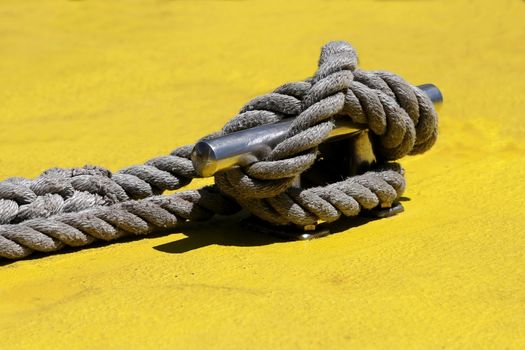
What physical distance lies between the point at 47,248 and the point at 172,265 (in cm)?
42

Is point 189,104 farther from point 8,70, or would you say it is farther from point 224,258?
point 224,258

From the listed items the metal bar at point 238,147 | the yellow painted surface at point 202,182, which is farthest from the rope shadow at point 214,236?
the metal bar at point 238,147

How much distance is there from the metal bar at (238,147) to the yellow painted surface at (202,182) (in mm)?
297

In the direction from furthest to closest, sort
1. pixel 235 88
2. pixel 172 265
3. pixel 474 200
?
pixel 235 88
pixel 474 200
pixel 172 265

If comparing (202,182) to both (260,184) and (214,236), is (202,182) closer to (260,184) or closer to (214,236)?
(214,236)

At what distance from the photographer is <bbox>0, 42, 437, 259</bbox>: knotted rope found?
307 centimetres

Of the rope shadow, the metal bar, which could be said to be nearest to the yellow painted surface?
the rope shadow

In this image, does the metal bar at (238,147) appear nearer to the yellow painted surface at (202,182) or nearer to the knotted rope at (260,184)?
the knotted rope at (260,184)

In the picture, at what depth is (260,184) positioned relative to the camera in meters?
3.06

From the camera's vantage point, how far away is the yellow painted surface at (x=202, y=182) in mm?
2559

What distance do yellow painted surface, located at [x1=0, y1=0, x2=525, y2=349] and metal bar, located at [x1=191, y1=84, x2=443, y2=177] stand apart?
0.30 meters

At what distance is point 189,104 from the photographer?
5043 millimetres

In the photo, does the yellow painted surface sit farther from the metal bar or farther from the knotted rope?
the metal bar

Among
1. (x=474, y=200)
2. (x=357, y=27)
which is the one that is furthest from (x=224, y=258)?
(x=357, y=27)
